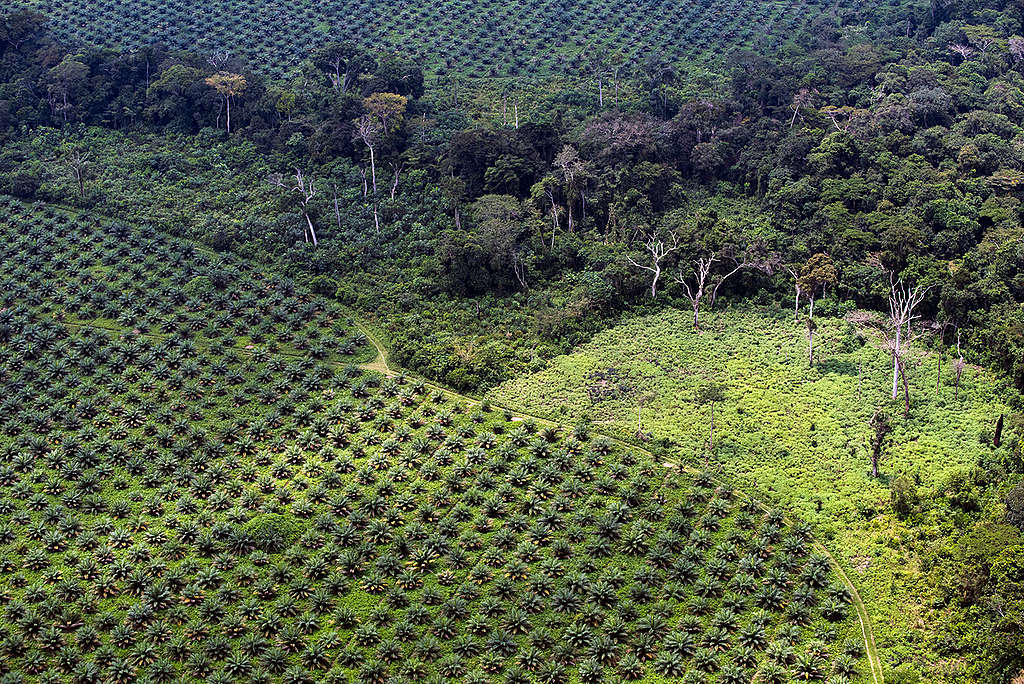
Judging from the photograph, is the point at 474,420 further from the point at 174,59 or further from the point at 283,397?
the point at 174,59

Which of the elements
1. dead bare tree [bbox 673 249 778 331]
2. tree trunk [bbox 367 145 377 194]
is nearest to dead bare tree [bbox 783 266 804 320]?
Answer: dead bare tree [bbox 673 249 778 331]

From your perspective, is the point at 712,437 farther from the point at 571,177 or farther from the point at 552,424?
the point at 571,177

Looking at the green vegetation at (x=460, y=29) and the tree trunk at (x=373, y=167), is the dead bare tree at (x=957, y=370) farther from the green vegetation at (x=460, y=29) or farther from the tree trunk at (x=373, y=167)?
the green vegetation at (x=460, y=29)

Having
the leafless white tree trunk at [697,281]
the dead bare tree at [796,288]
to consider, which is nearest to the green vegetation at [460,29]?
the leafless white tree trunk at [697,281]

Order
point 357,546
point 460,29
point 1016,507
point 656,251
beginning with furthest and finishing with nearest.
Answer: point 460,29 → point 656,251 → point 357,546 → point 1016,507

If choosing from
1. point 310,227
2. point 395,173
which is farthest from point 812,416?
point 395,173

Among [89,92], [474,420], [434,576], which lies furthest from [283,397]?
[89,92]
